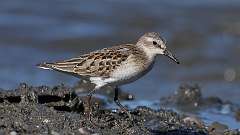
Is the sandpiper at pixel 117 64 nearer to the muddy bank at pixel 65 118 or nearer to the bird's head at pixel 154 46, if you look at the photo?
the bird's head at pixel 154 46

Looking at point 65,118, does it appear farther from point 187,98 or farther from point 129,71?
point 187,98

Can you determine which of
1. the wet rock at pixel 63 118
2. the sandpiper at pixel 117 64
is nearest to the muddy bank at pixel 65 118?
the wet rock at pixel 63 118

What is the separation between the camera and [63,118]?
7.02 meters

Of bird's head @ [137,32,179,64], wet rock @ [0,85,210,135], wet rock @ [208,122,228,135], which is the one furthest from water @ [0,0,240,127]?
bird's head @ [137,32,179,64]

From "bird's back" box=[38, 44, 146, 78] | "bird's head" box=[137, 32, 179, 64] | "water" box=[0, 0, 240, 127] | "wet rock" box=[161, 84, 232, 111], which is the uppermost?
"water" box=[0, 0, 240, 127]

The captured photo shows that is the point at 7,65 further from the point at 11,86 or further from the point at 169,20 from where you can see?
the point at 169,20

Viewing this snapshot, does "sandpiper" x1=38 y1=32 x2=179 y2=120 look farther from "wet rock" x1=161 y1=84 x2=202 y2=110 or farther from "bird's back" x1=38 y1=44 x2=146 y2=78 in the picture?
"wet rock" x1=161 y1=84 x2=202 y2=110

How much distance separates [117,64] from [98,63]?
206 mm

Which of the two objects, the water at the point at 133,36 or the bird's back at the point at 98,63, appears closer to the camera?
the bird's back at the point at 98,63

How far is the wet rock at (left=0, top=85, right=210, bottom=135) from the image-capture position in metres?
6.65

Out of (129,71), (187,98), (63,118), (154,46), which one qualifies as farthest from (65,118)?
(187,98)

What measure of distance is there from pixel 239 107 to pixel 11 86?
3654mm

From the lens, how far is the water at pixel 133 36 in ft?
43.9

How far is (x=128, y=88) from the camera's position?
12680 millimetres
